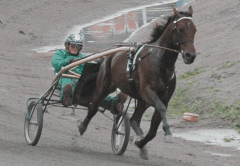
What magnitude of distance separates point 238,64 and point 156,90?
7915mm

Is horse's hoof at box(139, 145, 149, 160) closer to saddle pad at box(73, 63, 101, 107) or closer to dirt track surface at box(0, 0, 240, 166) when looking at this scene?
dirt track surface at box(0, 0, 240, 166)

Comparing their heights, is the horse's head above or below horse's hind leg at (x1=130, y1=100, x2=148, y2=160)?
above

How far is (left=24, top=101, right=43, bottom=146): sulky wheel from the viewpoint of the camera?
8.48 m

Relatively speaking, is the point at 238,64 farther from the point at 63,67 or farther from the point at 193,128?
the point at 63,67

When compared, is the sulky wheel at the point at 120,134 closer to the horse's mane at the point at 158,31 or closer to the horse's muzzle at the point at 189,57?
the horse's mane at the point at 158,31

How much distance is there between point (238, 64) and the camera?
49.2ft

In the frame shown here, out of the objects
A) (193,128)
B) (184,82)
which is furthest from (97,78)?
(184,82)

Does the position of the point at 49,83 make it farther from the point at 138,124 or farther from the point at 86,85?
the point at 138,124

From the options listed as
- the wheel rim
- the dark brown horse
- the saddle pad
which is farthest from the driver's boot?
the dark brown horse

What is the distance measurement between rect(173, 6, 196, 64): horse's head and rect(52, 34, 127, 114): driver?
70.3 inches

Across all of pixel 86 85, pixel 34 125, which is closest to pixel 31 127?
pixel 34 125

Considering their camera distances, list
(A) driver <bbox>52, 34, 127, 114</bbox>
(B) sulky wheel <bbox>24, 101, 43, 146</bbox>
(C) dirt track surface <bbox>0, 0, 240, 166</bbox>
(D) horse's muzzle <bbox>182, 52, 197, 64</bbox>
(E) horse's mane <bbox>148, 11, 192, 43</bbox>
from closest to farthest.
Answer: (D) horse's muzzle <bbox>182, 52, 197, 64</bbox>
(E) horse's mane <bbox>148, 11, 192, 43</bbox>
(C) dirt track surface <bbox>0, 0, 240, 166</bbox>
(B) sulky wheel <bbox>24, 101, 43, 146</bbox>
(A) driver <bbox>52, 34, 127, 114</bbox>

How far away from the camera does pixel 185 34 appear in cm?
726

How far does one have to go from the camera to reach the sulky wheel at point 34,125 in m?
8.48
